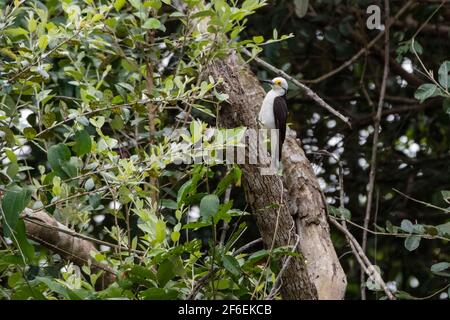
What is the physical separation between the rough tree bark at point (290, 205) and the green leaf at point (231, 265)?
1.07 ft

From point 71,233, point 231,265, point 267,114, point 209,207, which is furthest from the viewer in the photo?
point 267,114

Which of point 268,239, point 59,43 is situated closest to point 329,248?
point 268,239

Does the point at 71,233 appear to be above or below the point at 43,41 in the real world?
below

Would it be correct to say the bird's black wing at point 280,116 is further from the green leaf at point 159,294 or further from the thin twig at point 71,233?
the green leaf at point 159,294

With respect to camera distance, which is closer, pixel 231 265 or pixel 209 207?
pixel 209 207

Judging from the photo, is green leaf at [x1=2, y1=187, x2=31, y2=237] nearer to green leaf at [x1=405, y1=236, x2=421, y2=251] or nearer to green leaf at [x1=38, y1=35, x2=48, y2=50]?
green leaf at [x1=38, y1=35, x2=48, y2=50]

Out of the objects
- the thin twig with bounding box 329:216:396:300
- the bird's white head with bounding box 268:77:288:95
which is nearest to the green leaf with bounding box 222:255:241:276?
the thin twig with bounding box 329:216:396:300

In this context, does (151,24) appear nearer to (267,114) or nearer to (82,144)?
(82,144)

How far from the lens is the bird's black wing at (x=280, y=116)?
3947 mm

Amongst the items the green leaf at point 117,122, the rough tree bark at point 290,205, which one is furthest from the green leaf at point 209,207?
the green leaf at point 117,122

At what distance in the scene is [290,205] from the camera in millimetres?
3533

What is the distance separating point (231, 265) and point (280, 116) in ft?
5.72

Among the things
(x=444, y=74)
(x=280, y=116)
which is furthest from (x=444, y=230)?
(x=280, y=116)
